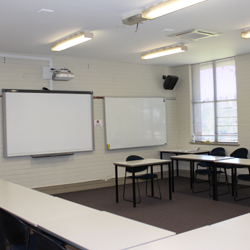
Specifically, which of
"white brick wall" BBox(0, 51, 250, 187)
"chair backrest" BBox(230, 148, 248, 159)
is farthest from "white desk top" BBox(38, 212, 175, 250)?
"chair backrest" BBox(230, 148, 248, 159)

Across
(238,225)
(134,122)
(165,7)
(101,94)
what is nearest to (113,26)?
(165,7)

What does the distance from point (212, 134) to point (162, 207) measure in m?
3.21

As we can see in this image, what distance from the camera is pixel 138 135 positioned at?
8211 mm

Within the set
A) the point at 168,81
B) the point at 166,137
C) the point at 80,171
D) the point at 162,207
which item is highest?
the point at 168,81

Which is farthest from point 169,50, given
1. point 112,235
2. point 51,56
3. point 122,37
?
point 112,235

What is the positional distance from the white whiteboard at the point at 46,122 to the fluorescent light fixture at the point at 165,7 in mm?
3434

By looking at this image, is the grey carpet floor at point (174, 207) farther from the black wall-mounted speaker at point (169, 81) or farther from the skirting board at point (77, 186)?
the black wall-mounted speaker at point (169, 81)

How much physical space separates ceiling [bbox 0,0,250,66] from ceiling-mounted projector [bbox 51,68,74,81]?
16.3 inches

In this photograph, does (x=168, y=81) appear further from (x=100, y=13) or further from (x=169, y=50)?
(x=100, y=13)

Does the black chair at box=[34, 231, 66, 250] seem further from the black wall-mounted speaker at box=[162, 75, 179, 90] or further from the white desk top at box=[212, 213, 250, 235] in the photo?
the black wall-mounted speaker at box=[162, 75, 179, 90]

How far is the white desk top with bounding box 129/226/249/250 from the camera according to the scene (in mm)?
1966

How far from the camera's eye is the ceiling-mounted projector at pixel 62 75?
6629mm

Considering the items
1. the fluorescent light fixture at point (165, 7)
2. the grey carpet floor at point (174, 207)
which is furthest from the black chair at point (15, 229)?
the fluorescent light fixture at point (165, 7)

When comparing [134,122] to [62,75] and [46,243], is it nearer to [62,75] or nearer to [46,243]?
[62,75]
